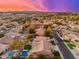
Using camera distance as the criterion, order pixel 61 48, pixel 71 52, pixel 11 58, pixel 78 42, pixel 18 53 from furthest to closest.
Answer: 1. pixel 78 42
2. pixel 61 48
3. pixel 71 52
4. pixel 18 53
5. pixel 11 58

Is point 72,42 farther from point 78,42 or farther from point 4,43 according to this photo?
point 4,43

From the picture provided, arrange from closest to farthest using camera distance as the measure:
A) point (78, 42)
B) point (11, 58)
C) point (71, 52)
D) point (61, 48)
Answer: point (11, 58)
point (71, 52)
point (61, 48)
point (78, 42)

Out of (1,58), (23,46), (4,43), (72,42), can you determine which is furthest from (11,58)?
(72,42)

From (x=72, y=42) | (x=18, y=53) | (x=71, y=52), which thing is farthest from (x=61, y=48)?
(x=18, y=53)

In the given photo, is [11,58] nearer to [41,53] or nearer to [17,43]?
[41,53]

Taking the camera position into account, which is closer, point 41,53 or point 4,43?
point 41,53

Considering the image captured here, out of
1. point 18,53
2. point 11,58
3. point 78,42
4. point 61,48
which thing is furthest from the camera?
point 78,42

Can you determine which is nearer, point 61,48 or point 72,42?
point 61,48

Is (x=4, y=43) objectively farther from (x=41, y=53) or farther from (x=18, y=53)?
(x=41, y=53)
